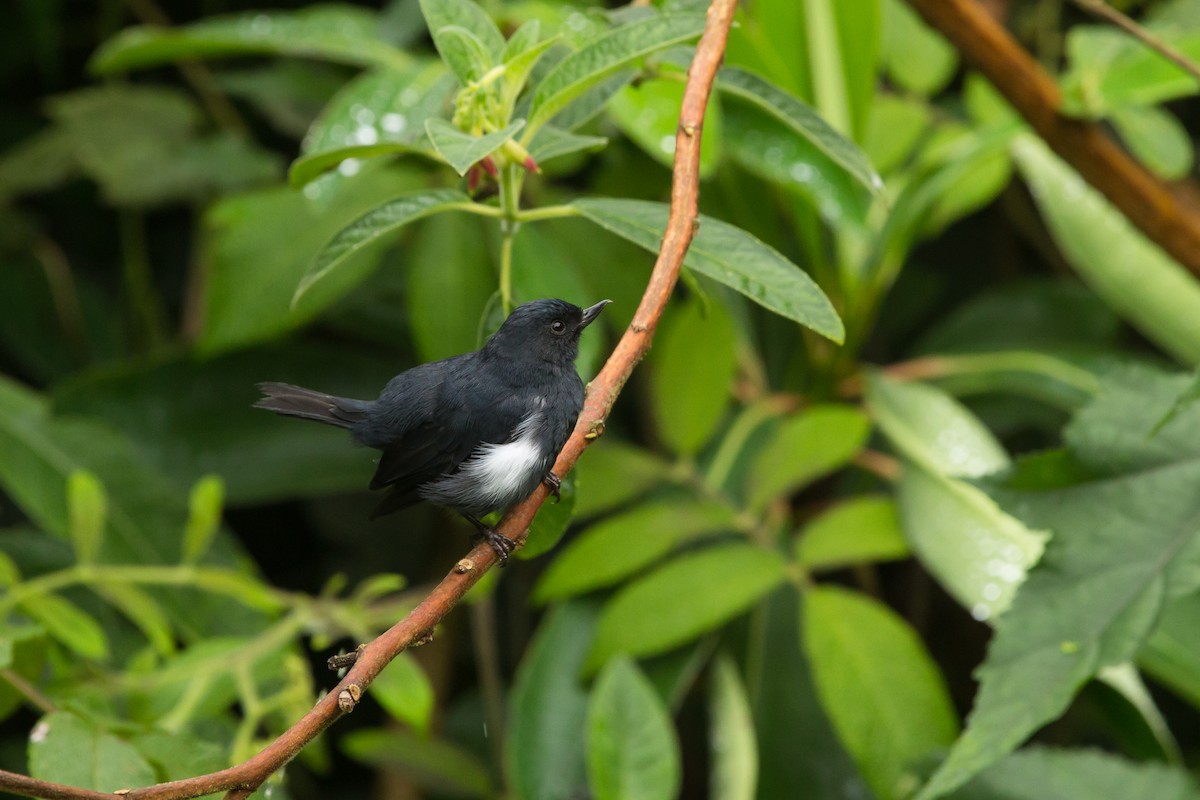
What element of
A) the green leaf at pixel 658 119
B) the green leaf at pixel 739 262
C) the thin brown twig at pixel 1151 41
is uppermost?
the thin brown twig at pixel 1151 41

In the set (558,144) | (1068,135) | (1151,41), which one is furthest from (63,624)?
(1068,135)

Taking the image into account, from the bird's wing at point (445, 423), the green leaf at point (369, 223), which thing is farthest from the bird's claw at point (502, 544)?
the green leaf at point (369, 223)

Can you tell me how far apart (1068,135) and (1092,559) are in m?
0.76

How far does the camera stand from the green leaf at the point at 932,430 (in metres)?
1.78

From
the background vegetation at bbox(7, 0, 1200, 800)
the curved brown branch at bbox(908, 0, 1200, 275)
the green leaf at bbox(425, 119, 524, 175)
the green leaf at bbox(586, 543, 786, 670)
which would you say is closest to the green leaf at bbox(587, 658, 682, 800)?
the background vegetation at bbox(7, 0, 1200, 800)

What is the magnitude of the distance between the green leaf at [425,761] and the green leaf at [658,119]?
3.09 feet

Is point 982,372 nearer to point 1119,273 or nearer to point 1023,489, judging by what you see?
point 1119,273

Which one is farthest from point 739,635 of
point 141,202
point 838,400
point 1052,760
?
point 141,202

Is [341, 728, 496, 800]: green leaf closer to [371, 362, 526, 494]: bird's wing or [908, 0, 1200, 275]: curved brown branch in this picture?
[371, 362, 526, 494]: bird's wing

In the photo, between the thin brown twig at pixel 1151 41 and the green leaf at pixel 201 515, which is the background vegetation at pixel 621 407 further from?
the thin brown twig at pixel 1151 41

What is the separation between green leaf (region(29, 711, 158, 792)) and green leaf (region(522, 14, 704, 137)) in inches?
26.5

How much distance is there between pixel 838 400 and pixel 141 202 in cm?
131

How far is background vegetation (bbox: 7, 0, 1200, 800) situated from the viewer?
1.18 meters

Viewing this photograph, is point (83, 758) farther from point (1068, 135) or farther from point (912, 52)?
point (912, 52)
